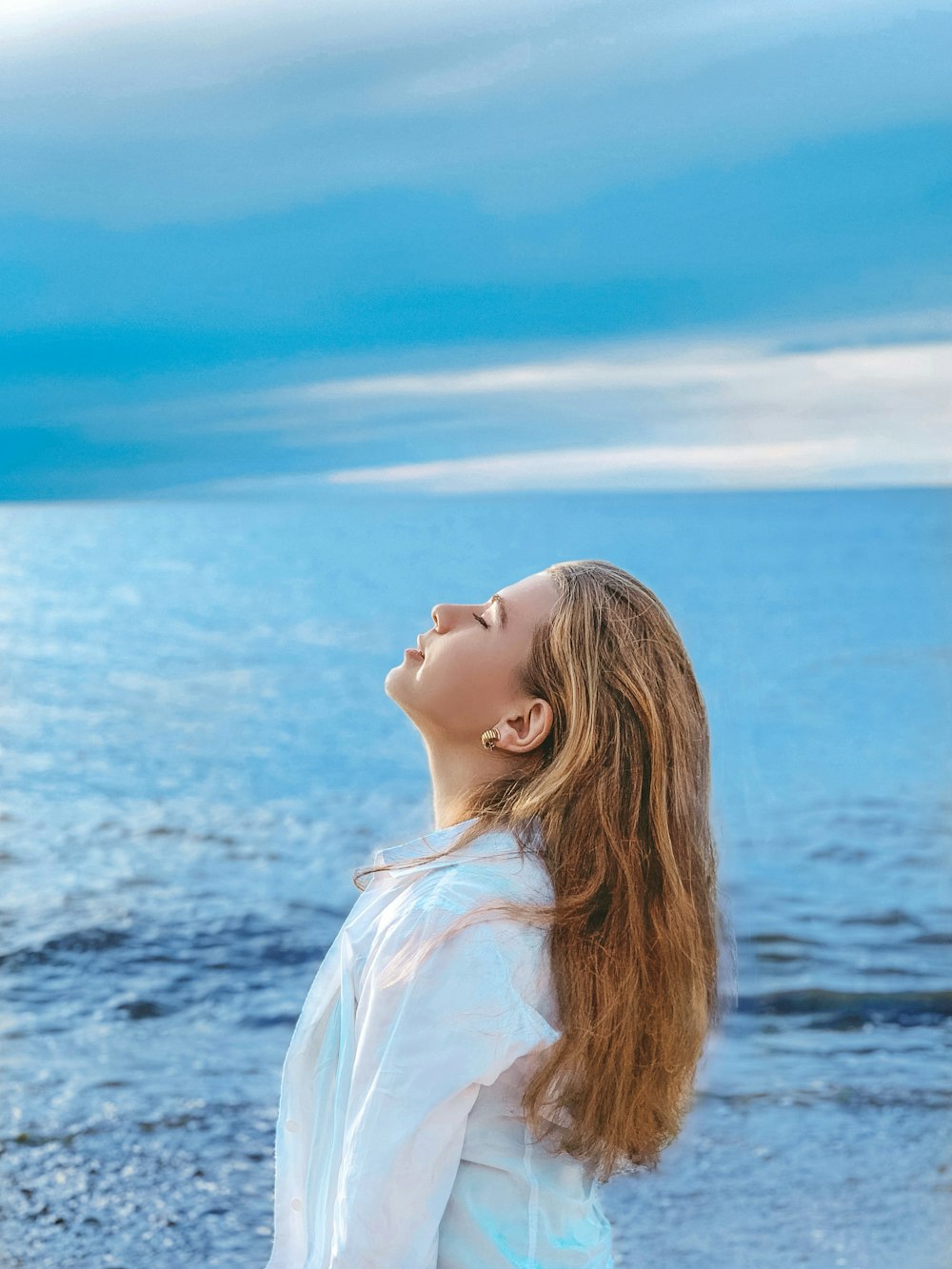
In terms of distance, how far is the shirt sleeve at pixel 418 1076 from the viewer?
1550 mm

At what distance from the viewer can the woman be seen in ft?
5.17

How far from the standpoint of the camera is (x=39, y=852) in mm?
10859

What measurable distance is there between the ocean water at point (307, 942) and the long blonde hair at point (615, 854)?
0.32 metres

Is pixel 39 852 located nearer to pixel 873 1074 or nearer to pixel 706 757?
pixel 873 1074

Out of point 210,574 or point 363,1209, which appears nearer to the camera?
point 363,1209

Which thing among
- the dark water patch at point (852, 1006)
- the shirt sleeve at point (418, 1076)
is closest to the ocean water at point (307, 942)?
the dark water patch at point (852, 1006)

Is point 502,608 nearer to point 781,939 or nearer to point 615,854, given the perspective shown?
point 615,854

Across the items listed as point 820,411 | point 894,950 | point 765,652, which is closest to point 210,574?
point 820,411

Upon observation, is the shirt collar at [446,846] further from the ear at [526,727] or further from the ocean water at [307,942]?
the ocean water at [307,942]

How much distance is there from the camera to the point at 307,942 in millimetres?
8461

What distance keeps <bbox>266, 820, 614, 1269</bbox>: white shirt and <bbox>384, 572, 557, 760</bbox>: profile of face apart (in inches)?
7.2

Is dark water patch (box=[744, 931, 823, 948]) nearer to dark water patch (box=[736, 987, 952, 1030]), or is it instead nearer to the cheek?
dark water patch (box=[736, 987, 952, 1030])

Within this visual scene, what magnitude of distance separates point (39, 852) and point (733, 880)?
227 inches

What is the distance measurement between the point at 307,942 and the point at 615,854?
6.97 metres
